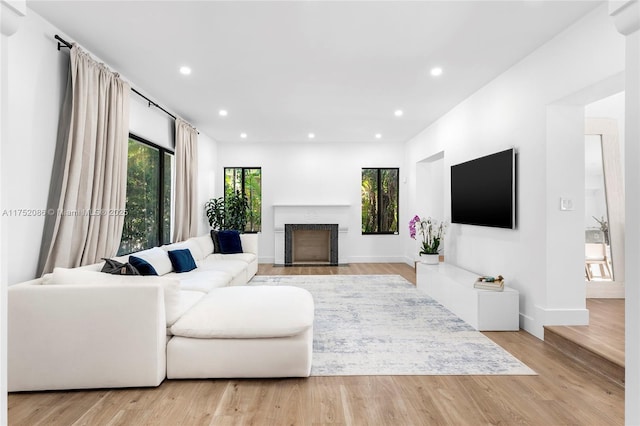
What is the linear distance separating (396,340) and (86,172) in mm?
3107

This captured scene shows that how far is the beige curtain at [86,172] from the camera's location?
2.91 metres

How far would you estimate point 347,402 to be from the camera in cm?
220

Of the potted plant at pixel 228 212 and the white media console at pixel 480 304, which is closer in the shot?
the white media console at pixel 480 304

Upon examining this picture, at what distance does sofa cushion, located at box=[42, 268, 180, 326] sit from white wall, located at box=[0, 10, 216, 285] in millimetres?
377

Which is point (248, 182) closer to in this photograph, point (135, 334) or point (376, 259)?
point (376, 259)

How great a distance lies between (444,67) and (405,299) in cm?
283

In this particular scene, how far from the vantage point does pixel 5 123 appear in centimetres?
89

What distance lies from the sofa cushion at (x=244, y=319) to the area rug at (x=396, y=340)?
1.42 feet

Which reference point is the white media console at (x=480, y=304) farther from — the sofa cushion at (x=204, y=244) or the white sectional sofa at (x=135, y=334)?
the sofa cushion at (x=204, y=244)

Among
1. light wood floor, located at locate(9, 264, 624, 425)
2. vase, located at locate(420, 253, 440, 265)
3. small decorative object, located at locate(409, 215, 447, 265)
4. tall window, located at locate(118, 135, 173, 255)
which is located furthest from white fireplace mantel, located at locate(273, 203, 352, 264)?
light wood floor, located at locate(9, 264, 624, 425)

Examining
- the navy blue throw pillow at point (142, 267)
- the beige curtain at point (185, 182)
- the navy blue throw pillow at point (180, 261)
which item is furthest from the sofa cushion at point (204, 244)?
the navy blue throw pillow at point (142, 267)

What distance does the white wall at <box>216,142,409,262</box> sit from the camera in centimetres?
797

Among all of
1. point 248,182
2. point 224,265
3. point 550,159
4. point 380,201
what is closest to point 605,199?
point 550,159

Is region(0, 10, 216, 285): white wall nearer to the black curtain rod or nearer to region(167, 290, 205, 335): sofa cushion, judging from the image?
the black curtain rod
